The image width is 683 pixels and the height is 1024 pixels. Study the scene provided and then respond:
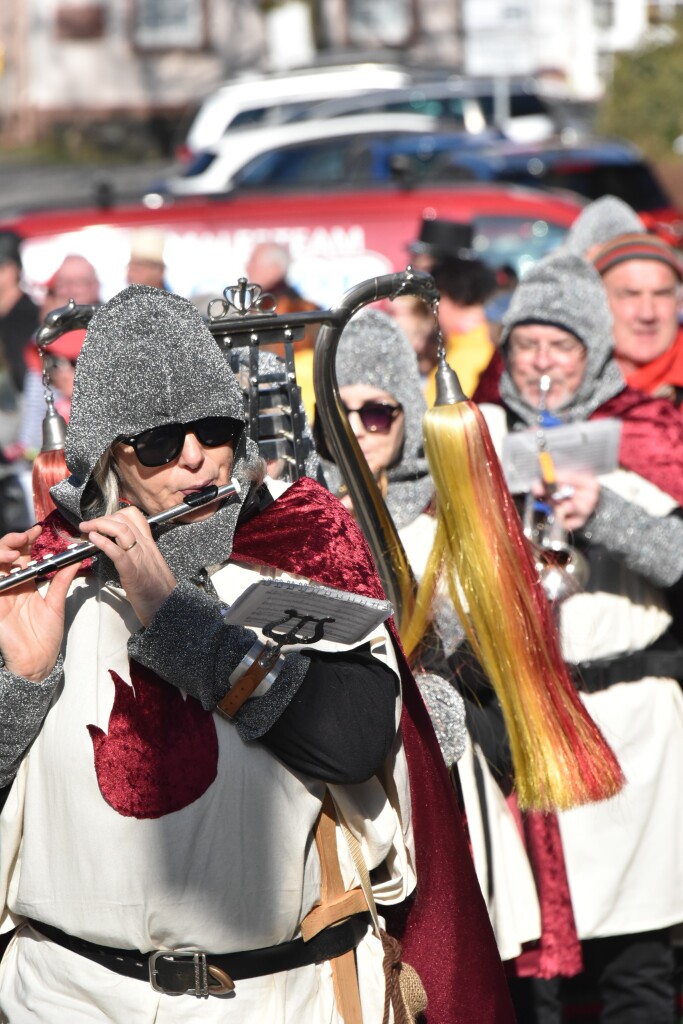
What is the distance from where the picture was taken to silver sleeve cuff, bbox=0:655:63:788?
2.29 metres

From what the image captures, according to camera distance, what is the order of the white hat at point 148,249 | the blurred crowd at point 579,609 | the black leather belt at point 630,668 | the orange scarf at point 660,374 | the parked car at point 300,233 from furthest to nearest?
the parked car at point 300,233
the white hat at point 148,249
the orange scarf at point 660,374
the black leather belt at point 630,668
the blurred crowd at point 579,609

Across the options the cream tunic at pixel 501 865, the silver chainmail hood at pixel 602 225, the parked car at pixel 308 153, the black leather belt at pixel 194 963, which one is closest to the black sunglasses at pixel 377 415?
the cream tunic at pixel 501 865

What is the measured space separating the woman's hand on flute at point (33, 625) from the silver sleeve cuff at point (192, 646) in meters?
0.13

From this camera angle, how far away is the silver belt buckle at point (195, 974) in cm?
235

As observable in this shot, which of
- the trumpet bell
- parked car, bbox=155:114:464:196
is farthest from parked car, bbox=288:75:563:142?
the trumpet bell

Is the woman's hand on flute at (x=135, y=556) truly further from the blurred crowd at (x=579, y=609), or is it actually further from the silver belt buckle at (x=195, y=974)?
the blurred crowd at (x=579, y=609)

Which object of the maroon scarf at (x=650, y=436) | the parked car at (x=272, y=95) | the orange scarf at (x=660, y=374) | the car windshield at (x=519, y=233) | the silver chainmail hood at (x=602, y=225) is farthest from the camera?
the parked car at (x=272, y=95)

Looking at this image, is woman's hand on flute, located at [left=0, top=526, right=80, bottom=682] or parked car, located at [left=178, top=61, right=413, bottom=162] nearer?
woman's hand on flute, located at [left=0, top=526, right=80, bottom=682]

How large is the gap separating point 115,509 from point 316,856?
624mm

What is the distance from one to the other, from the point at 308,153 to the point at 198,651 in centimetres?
994

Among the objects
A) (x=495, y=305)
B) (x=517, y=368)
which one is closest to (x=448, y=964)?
(x=517, y=368)

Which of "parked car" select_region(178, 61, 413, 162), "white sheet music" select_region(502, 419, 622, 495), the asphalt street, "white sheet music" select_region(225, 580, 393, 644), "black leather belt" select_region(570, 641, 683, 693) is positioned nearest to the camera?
"white sheet music" select_region(225, 580, 393, 644)

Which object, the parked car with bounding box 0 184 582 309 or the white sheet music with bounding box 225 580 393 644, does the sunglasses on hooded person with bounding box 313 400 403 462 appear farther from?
the parked car with bounding box 0 184 582 309

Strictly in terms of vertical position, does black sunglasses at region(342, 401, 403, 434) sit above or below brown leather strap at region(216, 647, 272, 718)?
above
